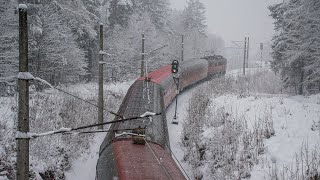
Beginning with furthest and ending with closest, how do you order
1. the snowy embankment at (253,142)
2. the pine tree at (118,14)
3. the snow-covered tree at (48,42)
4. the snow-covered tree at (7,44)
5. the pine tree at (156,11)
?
the pine tree at (156,11) → the pine tree at (118,14) → the snow-covered tree at (48,42) → the snow-covered tree at (7,44) → the snowy embankment at (253,142)

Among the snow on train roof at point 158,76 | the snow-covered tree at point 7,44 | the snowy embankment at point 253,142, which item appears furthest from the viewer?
the snow on train roof at point 158,76

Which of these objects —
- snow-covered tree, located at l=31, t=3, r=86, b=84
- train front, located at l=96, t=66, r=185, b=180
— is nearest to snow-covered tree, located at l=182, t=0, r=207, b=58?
snow-covered tree, located at l=31, t=3, r=86, b=84

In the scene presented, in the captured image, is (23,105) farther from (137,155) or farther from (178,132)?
(178,132)

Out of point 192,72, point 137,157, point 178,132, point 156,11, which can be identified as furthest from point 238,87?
point 156,11

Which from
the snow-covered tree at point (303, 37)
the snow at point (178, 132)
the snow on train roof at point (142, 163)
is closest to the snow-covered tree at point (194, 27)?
the snow at point (178, 132)

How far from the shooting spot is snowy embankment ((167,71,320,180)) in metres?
7.43

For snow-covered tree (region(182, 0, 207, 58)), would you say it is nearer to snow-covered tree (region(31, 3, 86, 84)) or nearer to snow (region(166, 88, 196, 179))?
snow-covered tree (region(31, 3, 86, 84))

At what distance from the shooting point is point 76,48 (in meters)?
24.0

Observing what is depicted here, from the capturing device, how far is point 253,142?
8.74 metres

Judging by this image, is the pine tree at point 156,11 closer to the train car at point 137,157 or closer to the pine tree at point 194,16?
the pine tree at point 194,16

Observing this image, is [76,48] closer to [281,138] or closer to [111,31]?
[111,31]

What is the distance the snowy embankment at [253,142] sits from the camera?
24.4 feet

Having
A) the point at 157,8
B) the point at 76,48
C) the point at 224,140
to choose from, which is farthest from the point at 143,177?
the point at 157,8

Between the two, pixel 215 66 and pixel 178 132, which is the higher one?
pixel 215 66
